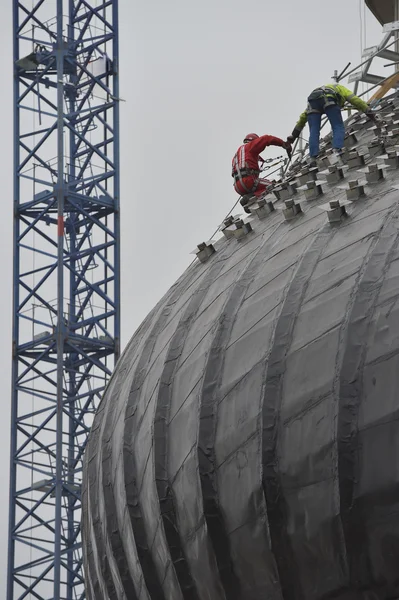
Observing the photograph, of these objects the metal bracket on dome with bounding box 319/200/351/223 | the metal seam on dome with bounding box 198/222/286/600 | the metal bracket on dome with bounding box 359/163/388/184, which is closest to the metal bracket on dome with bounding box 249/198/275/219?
the metal bracket on dome with bounding box 359/163/388/184

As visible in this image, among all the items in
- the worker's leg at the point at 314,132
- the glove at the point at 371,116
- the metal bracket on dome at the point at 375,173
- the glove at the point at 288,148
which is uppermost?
the glove at the point at 288,148

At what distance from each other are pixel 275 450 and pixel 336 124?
9.61m

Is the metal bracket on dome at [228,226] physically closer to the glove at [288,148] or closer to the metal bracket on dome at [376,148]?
the metal bracket on dome at [376,148]

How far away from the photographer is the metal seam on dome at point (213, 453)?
19509mm

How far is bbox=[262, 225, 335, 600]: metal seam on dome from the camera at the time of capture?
18.7 meters

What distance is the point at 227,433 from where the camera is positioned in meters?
19.5

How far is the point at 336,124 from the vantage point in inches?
1066

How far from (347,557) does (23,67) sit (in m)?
50.9

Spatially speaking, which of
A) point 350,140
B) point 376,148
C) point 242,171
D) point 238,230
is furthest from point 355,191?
point 242,171

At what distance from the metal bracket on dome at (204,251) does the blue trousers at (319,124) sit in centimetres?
290

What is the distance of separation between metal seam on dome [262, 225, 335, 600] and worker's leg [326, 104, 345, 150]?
22.8 feet

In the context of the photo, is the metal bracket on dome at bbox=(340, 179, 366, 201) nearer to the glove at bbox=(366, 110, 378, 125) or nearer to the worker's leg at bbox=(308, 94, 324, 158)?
the glove at bbox=(366, 110, 378, 125)

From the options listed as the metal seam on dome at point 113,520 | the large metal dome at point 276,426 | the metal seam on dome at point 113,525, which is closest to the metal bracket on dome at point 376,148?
the large metal dome at point 276,426

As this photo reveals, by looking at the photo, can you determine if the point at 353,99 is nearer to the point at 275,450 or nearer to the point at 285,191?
the point at 285,191
